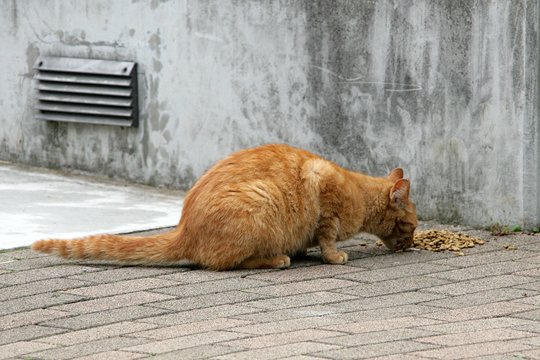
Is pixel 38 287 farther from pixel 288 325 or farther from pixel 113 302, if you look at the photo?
pixel 288 325

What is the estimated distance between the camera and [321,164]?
827 cm

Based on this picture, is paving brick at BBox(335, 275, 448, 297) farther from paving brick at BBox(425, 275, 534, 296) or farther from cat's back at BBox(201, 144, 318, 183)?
cat's back at BBox(201, 144, 318, 183)

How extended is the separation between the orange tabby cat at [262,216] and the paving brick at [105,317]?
3.28 feet

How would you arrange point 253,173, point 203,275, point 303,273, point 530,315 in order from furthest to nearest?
point 253,173 < point 303,273 < point 203,275 < point 530,315

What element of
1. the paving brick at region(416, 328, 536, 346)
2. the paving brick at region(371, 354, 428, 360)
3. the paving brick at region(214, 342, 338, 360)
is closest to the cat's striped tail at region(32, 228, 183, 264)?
the paving brick at region(214, 342, 338, 360)

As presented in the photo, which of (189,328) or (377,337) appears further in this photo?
(189,328)

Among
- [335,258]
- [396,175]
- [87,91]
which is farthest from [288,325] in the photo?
[87,91]

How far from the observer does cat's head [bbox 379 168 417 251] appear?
8.48 meters

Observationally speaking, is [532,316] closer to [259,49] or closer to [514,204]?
[514,204]

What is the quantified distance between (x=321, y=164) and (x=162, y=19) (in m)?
3.29

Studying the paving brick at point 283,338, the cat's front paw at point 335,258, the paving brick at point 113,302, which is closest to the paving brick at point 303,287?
the cat's front paw at point 335,258

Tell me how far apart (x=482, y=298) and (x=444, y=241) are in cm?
166

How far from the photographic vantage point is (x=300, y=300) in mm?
7102

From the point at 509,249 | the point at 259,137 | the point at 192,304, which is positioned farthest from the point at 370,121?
the point at 192,304
